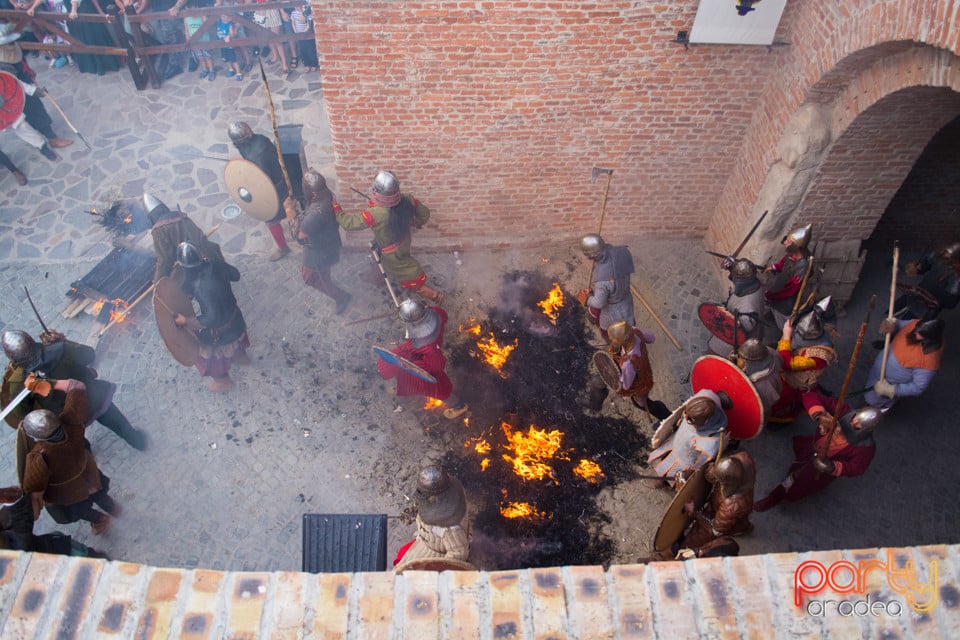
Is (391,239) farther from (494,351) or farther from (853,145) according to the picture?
(853,145)

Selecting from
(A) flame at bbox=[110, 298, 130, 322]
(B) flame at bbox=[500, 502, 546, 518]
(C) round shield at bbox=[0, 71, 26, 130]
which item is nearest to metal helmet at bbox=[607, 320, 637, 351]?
(B) flame at bbox=[500, 502, 546, 518]

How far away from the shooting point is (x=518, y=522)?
20.8 feet

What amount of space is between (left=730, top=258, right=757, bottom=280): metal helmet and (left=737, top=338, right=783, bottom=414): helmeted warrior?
2.68 feet

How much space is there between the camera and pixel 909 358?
19.9ft

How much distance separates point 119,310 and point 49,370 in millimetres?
2363

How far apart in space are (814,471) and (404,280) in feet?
15.7

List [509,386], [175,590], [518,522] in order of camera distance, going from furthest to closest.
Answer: [509,386] < [518,522] < [175,590]

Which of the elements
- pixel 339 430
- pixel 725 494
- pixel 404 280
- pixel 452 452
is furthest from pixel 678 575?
pixel 404 280

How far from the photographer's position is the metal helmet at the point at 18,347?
5480mm

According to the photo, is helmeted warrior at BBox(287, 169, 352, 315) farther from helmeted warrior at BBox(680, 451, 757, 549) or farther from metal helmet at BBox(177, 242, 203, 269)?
helmeted warrior at BBox(680, 451, 757, 549)

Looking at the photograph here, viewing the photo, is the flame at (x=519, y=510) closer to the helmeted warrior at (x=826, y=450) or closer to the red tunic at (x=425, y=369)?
the red tunic at (x=425, y=369)

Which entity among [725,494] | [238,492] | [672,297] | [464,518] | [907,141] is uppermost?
[907,141]

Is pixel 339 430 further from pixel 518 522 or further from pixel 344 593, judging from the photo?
pixel 344 593

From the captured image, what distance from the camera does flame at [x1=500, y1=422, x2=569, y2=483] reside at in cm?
668
